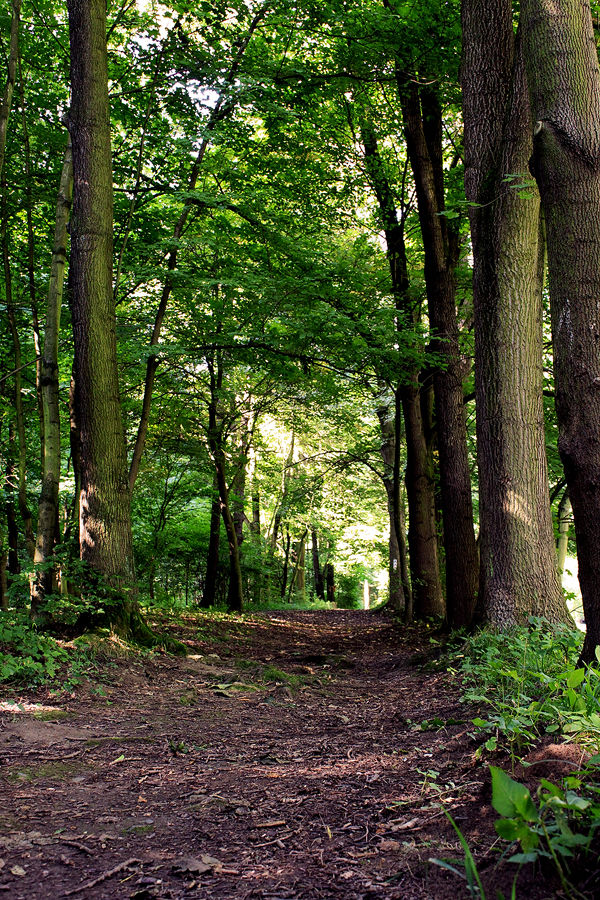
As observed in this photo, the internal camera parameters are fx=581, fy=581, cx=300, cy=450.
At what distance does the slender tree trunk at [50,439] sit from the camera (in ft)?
20.3

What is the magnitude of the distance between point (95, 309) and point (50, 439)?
1595mm

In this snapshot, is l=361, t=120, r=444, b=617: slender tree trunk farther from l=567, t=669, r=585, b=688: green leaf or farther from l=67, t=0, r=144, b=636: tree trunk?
l=567, t=669, r=585, b=688: green leaf

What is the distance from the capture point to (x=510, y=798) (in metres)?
1.55

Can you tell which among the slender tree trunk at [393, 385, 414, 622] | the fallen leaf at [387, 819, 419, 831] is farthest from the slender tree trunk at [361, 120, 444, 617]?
the fallen leaf at [387, 819, 419, 831]

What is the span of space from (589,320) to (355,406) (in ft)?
40.9

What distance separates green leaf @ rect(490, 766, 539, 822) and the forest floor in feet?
0.78

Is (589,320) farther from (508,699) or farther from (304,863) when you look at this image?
(304,863)

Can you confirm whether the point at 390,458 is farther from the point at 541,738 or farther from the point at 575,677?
the point at 575,677

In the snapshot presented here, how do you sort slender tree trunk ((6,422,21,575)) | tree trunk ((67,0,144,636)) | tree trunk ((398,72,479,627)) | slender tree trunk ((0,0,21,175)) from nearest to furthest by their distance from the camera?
slender tree trunk ((0,0,21,175)), tree trunk ((67,0,144,636)), tree trunk ((398,72,479,627)), slender tree trunk ((6,422,21,575))

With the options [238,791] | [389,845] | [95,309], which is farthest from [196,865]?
[95,309]

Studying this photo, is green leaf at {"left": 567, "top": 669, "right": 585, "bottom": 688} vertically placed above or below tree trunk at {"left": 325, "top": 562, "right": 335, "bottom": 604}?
above

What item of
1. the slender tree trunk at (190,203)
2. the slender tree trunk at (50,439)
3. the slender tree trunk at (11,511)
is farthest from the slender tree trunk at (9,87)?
the slender tree trunk at (11,511)

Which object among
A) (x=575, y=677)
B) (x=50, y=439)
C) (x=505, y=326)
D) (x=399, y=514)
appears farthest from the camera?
(x=399, y=514)

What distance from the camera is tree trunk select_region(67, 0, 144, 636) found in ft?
21.4
